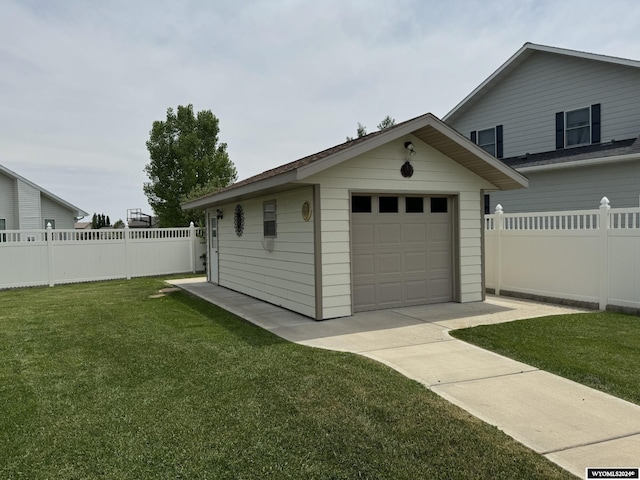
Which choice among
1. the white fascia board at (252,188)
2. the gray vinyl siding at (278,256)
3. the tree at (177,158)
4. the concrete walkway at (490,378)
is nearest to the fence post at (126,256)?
the white fascia board at (252,188)

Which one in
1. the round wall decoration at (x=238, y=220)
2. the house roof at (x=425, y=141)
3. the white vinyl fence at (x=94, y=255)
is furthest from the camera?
the white vinyl fence at (x=94, y=255)

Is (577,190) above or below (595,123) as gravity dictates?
below

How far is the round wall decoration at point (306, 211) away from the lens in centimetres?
738

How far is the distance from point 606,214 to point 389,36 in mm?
6833

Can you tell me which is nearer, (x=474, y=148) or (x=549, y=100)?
(x=474, y=148)

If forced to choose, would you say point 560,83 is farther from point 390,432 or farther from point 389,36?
point 390,432

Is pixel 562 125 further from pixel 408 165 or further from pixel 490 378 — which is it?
pixel 490 378

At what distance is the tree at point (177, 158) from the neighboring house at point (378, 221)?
24493 mm

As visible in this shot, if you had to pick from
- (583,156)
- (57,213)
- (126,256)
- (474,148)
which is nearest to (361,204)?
(474,148)

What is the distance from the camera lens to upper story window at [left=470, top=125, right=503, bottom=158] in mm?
15676

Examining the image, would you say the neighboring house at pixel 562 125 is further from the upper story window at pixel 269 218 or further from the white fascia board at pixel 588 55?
the upper story window at pixel 269 218

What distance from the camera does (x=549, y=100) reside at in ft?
46.3

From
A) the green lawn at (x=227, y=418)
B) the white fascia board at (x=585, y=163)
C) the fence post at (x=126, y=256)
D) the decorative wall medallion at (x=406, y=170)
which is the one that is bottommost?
the green lawn at (x=227, y=418)

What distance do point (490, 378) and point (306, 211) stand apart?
4.09m
